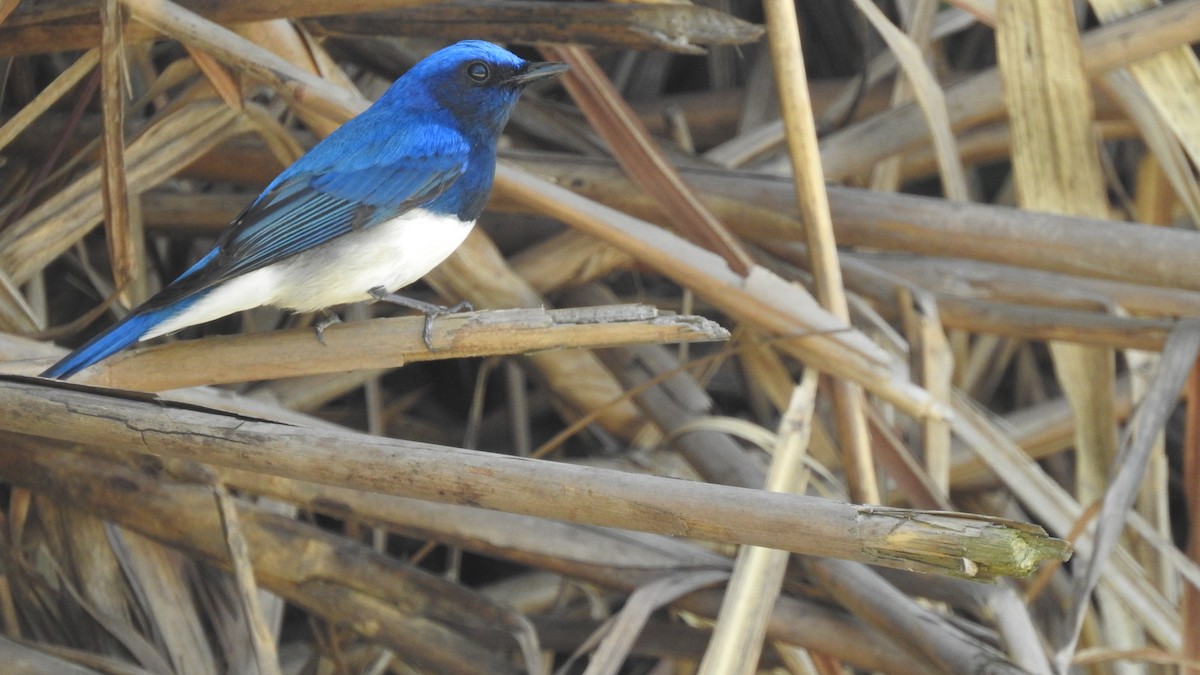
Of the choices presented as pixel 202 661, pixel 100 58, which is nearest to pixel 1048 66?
pixel 100 58

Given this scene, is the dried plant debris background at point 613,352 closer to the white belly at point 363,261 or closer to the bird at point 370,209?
the bird at point 370,209

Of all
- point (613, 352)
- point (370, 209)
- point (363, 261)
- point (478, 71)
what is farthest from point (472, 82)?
point (613, 352)

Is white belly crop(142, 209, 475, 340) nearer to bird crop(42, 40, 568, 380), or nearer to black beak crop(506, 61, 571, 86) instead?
bird crop(42, 40, 568, 380)

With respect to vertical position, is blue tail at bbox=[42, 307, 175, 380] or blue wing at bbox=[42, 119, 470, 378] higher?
blue wing at bbox=[42, 119, 470, 378]

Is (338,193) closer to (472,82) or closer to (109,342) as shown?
(472,82)

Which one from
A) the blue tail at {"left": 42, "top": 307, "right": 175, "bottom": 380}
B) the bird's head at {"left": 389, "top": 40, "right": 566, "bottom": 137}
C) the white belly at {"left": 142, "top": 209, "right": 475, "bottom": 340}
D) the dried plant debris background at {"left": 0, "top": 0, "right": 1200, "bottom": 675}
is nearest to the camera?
the blue tail at {"left": 42, "top": 307, "right": 175, "bottom": 380}

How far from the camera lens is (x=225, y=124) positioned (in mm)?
2816

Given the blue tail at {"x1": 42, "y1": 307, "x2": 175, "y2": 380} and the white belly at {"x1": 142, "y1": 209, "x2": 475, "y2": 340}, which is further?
the white belly at {"x1": 142, "y1": 209, "x2": 475, "y2": 340}

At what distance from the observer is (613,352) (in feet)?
10.5

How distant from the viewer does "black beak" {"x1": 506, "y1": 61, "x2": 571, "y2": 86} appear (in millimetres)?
2648

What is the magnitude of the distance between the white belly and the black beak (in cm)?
38

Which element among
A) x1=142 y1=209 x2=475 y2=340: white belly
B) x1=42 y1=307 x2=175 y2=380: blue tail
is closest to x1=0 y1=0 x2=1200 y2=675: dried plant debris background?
x1=42 y1=307 x2=175 y2=380: blue tail

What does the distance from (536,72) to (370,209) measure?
0.49 metres

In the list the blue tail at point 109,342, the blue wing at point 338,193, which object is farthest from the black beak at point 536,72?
the blue tail at point 109,342
